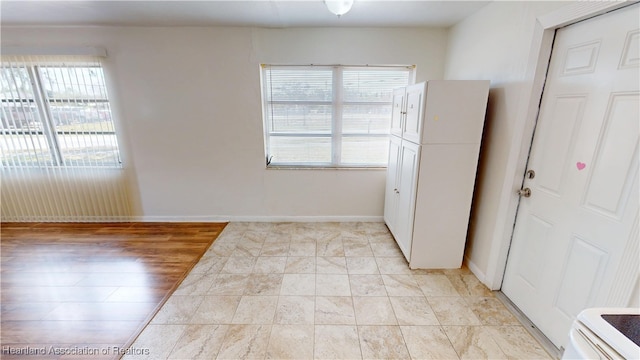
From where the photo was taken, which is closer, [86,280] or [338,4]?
[338,4]

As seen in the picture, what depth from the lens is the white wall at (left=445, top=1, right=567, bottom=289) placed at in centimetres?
176

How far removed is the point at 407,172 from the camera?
2.41 metres

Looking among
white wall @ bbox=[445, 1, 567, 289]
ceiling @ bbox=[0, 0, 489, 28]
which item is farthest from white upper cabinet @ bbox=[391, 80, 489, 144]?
ceiling @ bbox=[0, 0, 489, 28]

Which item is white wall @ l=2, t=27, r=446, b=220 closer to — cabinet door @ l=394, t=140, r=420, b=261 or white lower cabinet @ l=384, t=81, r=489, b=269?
cabinet door @ l=394, t=140, r=420, b=261

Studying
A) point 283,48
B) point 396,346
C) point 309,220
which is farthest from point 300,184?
point 396,346

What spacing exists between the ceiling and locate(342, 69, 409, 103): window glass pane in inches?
19.4

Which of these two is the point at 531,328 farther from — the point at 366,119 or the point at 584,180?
the point at 366,119

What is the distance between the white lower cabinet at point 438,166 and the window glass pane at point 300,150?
1026mm

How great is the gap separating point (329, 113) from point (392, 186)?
1.18m

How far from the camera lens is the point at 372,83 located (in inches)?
121

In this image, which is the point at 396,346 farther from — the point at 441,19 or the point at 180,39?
the point at 180,39

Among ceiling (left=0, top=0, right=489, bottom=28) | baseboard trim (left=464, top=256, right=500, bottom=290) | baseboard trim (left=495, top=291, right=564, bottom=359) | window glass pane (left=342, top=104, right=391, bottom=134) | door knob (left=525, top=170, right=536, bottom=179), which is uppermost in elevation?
ceiling (left=0, top=0, right=489, bottom=28)

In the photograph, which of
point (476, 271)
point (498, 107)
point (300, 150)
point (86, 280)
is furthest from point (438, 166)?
point (86, 280)

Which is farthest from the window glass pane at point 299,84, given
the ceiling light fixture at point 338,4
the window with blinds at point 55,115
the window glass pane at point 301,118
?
the window with blinds at point 55,115
